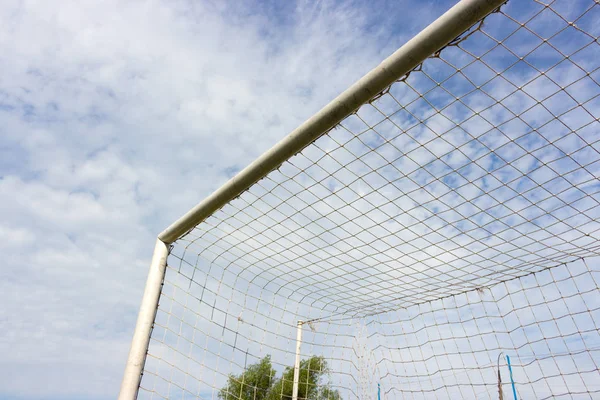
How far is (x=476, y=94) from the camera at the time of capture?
257 centimetres

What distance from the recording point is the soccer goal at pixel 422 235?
94.3 inches

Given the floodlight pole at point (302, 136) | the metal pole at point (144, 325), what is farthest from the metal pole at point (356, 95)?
the metal pole at point (144, 325)

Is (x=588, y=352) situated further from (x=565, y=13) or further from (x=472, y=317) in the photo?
(x=565, y=13)

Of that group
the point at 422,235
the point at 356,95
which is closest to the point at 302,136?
the point at 356,95

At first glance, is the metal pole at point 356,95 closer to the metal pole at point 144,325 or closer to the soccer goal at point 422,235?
the soccer goal at point 422,235

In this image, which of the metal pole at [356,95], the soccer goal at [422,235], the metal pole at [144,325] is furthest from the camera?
the metal pole at [144,325]

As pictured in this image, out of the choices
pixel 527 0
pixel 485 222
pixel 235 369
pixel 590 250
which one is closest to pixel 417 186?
pixel 485 222

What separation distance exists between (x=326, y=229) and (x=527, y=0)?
2.37 meters

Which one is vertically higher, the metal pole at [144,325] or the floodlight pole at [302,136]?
the floodlight pole at [302,136]

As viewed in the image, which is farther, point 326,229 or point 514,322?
point 514,322

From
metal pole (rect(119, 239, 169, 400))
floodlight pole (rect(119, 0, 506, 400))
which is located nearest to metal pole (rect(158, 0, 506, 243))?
floodlight pole (rect(119, 0, 506, 400))

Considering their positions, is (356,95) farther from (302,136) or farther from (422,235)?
(422,235)

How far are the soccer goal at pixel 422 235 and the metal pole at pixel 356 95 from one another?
0.4 inches

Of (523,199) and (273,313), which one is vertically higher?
(523,199)
